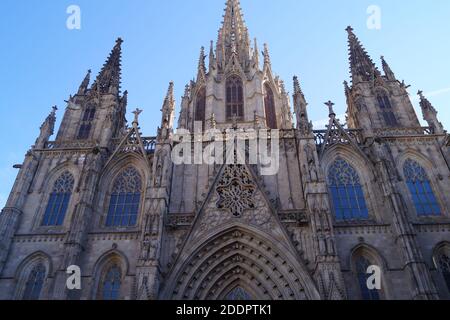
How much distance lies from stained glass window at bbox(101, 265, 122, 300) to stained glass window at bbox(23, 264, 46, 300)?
321 cm

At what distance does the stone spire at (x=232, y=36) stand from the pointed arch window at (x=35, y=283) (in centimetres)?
2142

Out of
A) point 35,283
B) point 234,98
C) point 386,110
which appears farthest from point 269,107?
point 35,283

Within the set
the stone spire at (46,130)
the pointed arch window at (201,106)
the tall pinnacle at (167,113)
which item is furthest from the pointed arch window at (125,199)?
the pointed arch window at (201,106)

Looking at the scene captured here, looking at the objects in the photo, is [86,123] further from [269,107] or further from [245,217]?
[245,217]

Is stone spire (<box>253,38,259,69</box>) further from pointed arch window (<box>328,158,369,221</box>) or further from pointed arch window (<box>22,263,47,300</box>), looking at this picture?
pointed arch window (<box>22,263,47,300</box>)

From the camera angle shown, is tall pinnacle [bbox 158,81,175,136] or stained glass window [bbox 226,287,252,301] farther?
tall pinnacle [bbox 158,81,175,136]

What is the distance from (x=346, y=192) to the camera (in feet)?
72.1

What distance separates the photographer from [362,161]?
23.0 metres

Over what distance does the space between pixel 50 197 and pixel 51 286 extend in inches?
243

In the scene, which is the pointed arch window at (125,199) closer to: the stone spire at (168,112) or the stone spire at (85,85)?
the stone spire at (168,112)

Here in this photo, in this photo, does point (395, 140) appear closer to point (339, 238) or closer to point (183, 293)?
point (339, 238)

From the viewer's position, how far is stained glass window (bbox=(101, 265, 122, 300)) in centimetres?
1892

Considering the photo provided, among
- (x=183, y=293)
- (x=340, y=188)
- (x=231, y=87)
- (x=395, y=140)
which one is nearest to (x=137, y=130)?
(x=231, y=87)

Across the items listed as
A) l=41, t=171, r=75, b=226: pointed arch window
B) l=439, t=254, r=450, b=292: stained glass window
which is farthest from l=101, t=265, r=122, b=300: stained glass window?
l=439, t=254, r=450, b=292: stained glass window
